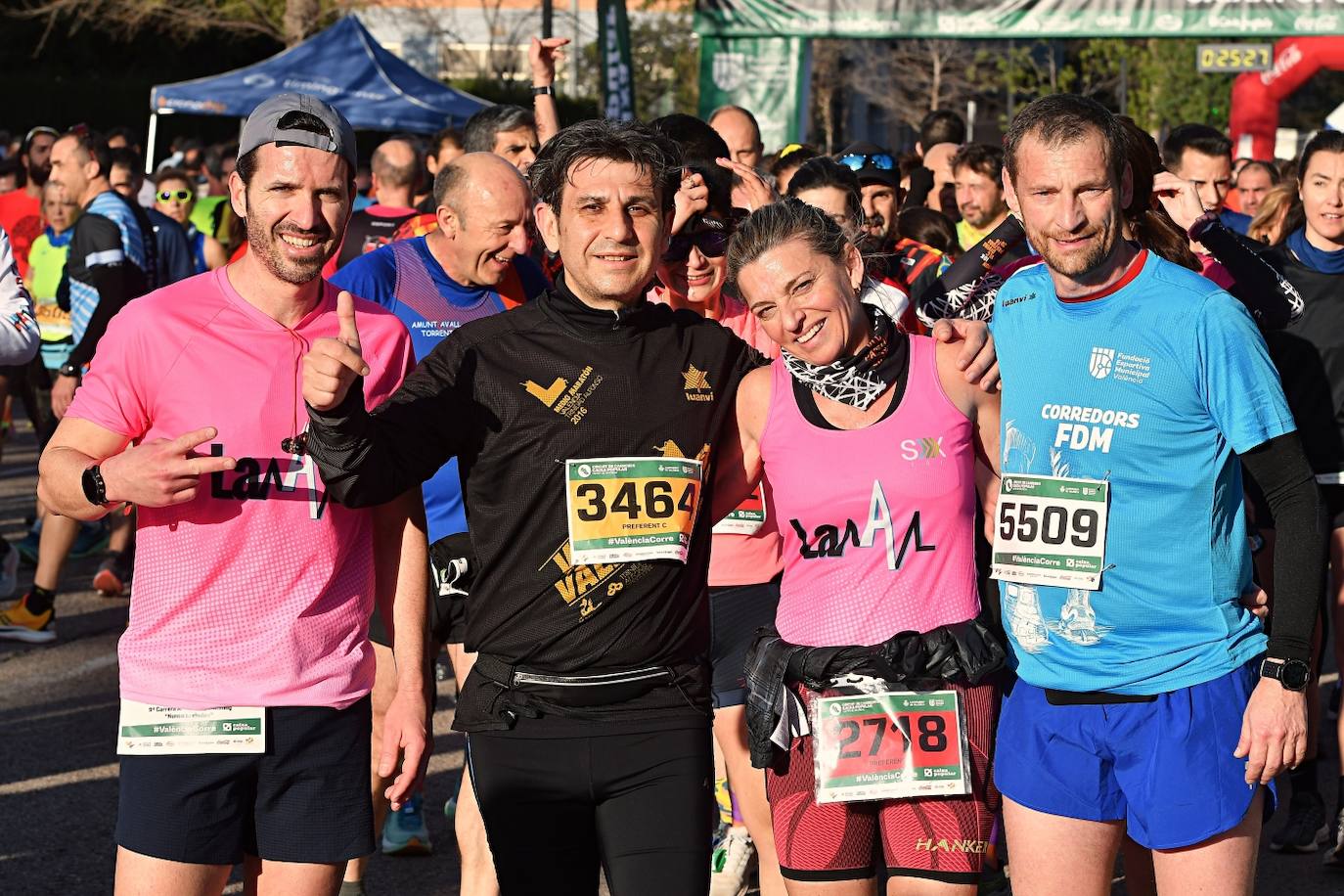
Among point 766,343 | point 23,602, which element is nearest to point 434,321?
point 766,343

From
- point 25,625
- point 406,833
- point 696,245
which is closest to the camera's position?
point 696,245

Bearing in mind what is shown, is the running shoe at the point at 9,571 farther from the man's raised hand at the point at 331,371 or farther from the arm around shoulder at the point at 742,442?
the man's raised hand at the point at 331,371

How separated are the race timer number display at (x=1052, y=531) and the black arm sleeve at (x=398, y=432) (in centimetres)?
113

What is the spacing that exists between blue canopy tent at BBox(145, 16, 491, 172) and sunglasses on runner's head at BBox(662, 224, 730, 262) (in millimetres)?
15543

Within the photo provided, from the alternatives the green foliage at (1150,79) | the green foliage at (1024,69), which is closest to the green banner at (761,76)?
the green foliage at (1024,69)

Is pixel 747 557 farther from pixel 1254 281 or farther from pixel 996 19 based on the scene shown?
pixel 996 19

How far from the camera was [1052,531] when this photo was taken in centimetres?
367

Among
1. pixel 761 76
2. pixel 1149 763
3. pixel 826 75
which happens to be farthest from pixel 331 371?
pixel 826 75

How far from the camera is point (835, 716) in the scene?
379cm

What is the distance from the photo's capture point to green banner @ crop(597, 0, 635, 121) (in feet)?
51.6

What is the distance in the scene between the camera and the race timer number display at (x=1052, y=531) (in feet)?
11.9

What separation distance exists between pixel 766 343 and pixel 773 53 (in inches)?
577

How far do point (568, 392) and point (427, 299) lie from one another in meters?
1.72

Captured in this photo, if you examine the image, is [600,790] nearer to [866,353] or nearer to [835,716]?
[835,716]
